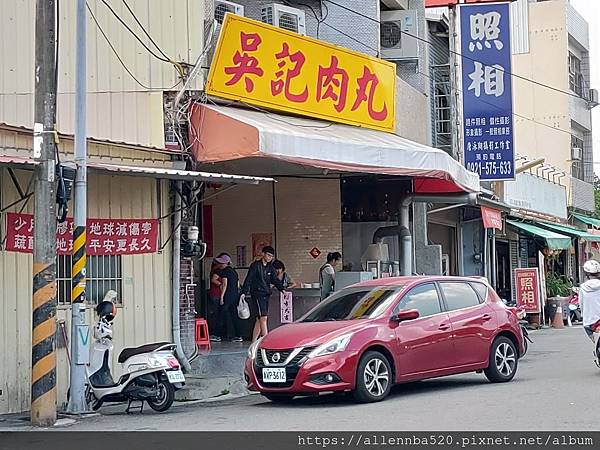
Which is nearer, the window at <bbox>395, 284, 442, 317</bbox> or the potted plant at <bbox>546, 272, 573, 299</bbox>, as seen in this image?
the window at <bbox>395, 284, 442, 317</bbox>

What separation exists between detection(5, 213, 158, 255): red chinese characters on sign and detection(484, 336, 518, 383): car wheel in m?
5.11

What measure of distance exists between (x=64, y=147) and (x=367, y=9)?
10.9 meters

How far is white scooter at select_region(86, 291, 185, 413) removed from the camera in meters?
12.4

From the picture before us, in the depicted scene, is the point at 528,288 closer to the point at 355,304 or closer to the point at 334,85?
the point at 334,85

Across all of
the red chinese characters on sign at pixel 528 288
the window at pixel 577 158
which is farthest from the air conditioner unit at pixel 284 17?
the window at pixel 577 158

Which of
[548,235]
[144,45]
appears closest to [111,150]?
[144,45]

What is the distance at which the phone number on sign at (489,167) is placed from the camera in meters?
24.8

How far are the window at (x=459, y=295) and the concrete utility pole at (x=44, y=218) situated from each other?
5261 millimetres

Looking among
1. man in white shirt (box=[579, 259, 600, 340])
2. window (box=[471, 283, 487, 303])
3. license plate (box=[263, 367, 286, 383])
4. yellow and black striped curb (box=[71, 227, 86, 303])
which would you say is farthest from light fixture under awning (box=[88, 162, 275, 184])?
man in white shirt (box=[579, 259, 600, 340])

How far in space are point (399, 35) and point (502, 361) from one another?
1264 centimetres

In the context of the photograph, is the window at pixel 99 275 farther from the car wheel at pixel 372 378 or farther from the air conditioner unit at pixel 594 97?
the air conditioner unit at pixel 594 97

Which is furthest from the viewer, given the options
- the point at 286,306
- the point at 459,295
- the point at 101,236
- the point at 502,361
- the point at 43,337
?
the point at 286,306

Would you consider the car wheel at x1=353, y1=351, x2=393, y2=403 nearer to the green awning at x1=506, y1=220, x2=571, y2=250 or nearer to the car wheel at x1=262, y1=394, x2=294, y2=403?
the car wheel at x1=262, y1=394, x2=294, y2=403

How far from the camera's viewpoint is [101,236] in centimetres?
1447
